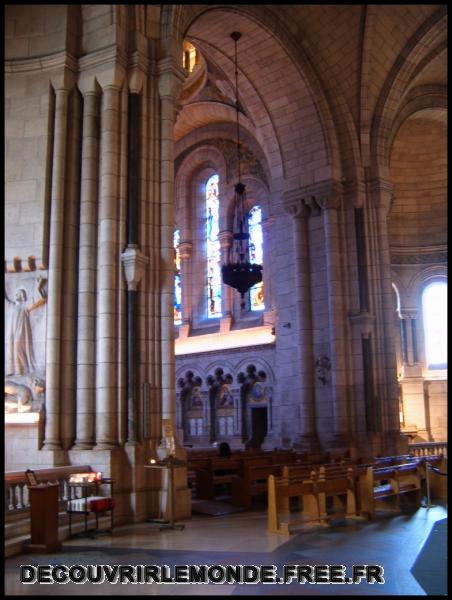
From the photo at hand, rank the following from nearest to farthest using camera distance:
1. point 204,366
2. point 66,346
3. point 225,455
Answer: point 66,346 → point 225,455 → point 204,366

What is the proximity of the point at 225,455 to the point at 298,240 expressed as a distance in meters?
5.99

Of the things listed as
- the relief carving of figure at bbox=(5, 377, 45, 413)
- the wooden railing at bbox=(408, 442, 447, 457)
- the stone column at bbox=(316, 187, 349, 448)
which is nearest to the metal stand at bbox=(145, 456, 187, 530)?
the relief carving of figure at bbox=(5, 377, 45, 413)

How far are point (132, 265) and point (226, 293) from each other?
1306 cm

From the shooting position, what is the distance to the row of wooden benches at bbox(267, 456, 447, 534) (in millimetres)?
9234

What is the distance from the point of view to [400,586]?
5.89m

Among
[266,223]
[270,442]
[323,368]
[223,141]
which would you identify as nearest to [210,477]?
[323,368]

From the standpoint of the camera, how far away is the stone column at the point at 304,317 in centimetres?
1630

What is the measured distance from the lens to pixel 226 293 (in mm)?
23609

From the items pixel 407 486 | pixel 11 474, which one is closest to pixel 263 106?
pixel 407 486

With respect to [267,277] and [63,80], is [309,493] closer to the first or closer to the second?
[63,80]

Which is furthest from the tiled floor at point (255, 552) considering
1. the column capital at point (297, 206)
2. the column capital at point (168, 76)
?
the column capital at point (297, 206)

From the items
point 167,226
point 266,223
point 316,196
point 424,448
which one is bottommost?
point 424,448

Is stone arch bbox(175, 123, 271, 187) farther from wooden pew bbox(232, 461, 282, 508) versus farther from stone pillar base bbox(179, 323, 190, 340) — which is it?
wooden pew bbox(232, 461, 282, 508)

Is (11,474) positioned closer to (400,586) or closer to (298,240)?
(400,586)
